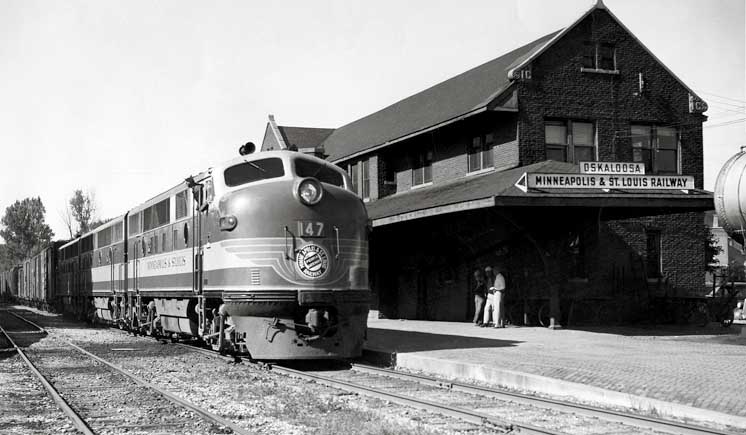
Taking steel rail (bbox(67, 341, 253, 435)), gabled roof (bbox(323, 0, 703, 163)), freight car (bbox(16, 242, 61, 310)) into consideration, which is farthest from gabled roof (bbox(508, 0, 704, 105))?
freight car (bbox(16, 242, 61, 310))

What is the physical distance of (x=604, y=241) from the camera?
2508 cm

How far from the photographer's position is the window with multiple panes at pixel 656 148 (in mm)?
25812

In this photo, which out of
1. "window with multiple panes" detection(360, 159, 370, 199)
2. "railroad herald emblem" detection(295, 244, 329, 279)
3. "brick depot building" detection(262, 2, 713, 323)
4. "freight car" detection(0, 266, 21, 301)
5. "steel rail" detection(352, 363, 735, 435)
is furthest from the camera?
"freight car" detection(0, 266, 21, 301)

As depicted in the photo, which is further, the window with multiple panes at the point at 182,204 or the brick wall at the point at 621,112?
the brick wall at the point at 621,112

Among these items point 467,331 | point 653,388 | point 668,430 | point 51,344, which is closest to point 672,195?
point 467,331

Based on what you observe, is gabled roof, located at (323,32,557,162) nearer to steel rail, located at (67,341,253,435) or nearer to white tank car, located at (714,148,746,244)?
white tank car, located at (714,148,746,244)

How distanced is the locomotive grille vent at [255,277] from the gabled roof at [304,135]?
27689 millimetres

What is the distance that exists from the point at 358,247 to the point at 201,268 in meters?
2.88

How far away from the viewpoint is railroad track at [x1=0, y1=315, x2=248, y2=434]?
8.56m

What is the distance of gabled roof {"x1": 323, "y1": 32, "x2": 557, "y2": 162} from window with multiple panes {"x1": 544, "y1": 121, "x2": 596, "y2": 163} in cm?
206

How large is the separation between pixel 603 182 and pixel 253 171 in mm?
9083

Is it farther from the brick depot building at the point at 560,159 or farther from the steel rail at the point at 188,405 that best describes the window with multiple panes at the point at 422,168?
the steel rail at the point at 188,405

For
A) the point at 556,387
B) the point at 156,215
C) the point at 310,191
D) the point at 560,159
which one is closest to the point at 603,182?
the point at 560,159

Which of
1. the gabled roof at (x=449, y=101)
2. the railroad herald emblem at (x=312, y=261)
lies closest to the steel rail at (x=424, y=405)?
the railroad herald emblem at (x=312, y=261)
